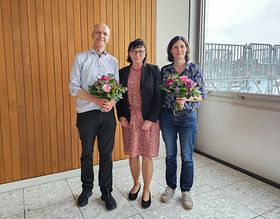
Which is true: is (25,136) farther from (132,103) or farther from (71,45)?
(132,103)

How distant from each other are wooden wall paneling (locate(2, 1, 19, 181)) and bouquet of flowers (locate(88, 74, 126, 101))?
1.08 meters

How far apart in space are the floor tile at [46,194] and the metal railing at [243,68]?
93.8 inches

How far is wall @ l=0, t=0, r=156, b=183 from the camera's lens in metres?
2.57

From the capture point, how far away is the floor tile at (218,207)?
2.23 meters

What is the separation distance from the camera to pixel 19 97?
2658 millimetres

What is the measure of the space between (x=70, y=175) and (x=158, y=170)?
1102 millimetres

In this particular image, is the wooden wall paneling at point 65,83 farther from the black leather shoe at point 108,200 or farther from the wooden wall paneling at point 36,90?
the black leather shoe at point 108,200

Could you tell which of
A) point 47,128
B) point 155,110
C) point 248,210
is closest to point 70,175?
point 47,128

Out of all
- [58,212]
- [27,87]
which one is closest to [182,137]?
[58,212]

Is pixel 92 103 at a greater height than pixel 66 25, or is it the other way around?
pixel 66 25

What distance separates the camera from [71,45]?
2.84 meters

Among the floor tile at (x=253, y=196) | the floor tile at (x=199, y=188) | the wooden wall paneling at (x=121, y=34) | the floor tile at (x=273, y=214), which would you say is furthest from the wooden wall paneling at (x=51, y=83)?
the floor tile at (x=273, y=214)

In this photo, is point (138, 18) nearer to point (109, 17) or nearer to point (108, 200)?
point (109, 17)

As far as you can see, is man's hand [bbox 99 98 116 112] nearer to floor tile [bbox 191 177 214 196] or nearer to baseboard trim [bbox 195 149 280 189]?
floor tile [bbox 191 177 214 196]
